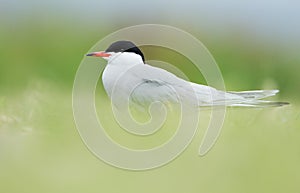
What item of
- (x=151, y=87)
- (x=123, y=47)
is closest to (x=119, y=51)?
(x=123, y=47)

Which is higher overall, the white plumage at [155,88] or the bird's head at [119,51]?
the bird's head at [119,51]

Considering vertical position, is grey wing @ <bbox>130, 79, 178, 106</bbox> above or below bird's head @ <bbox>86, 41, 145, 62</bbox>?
below

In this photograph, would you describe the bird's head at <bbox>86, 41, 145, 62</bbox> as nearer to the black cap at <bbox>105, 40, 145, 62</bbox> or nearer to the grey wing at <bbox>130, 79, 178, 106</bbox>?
the black cap at <bbox>105, 40, 145, 62</bbox>

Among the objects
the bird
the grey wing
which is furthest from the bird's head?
the grey wing

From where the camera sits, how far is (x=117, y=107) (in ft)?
5.91

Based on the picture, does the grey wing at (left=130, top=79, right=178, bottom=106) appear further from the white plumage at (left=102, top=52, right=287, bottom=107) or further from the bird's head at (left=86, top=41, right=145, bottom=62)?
the bird's head at (left=86, top=41, right=145, bottom=62)

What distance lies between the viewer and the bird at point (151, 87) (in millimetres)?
1793

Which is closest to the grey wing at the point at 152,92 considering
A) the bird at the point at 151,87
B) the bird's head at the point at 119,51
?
the bird at the point at 151,87

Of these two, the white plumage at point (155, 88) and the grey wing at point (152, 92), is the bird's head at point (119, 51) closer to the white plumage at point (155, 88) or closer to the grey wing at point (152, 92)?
the white plumage at point (155, 88)

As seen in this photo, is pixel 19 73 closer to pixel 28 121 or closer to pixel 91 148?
pixel 28 121

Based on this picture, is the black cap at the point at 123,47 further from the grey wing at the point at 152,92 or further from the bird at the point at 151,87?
the grey wing at the point at 152,92

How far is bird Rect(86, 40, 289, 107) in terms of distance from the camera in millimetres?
1793

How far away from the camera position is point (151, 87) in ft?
5.90

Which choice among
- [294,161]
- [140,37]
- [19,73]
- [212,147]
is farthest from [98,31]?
[294,161]
